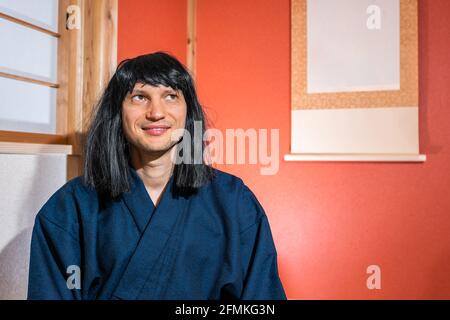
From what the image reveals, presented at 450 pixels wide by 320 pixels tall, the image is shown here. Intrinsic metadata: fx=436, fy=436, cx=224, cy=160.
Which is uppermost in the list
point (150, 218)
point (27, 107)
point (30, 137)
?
point (27, 107)

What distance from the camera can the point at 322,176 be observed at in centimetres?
207

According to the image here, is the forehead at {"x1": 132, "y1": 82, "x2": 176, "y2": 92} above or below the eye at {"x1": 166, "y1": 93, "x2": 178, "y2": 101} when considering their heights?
above

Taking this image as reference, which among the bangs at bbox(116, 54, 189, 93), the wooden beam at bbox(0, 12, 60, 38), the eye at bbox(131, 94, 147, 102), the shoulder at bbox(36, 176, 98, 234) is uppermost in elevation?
the wooden beam at bbox(0, 12, 60, 38)

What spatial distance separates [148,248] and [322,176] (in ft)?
3.81

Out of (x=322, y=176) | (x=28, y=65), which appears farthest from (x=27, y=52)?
(x=322, y=176)

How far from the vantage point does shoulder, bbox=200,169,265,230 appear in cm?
120

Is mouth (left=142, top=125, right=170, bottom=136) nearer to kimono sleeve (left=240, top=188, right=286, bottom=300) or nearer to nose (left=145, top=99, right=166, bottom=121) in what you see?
nose (left=145, top=99, right=166, bottom=121)

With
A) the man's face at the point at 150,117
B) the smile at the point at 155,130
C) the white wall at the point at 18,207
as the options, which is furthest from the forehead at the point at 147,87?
the white wall at the point at 18,207

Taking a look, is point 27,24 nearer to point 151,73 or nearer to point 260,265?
point 151,73

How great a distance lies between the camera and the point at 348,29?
2.02 meters

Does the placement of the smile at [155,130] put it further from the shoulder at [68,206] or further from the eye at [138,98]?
the shoulder at [68,206]

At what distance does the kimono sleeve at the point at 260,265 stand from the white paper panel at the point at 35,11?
1.02 m

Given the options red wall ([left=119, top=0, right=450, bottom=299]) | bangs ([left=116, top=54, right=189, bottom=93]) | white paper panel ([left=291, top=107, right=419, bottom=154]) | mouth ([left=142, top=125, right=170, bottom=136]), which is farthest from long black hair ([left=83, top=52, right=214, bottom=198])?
white paper panel ([left=291, top=107, right=419, bottom=154])

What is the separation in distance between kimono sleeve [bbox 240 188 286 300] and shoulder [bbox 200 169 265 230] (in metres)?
0.02
